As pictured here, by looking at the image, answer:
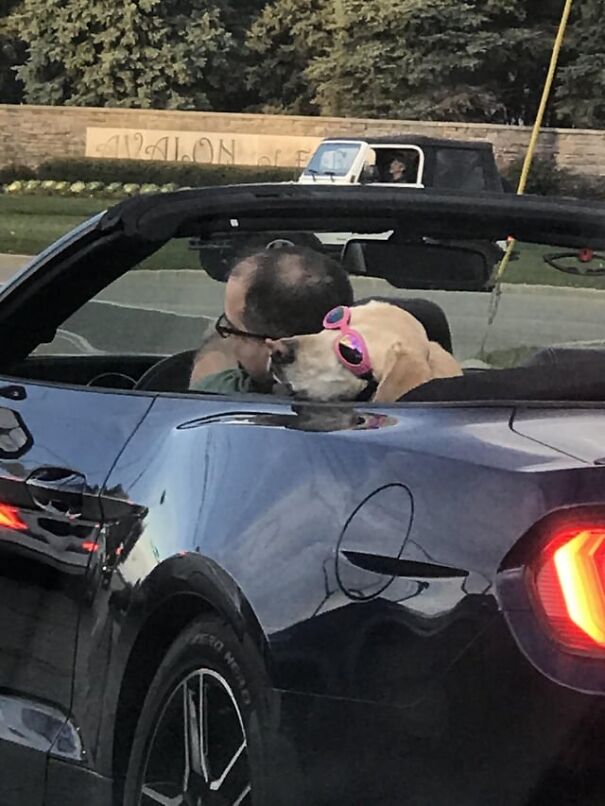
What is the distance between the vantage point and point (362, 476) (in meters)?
2.42

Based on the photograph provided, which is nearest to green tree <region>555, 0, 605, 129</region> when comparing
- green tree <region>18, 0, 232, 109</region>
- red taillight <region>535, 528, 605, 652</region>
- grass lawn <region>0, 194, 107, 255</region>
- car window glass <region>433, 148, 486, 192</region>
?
green tree <region>18, 0, 232, 109</region>

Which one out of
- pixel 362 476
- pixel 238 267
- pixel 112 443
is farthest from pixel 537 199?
pixel 362 476

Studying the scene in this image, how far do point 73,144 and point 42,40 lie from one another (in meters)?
9.12

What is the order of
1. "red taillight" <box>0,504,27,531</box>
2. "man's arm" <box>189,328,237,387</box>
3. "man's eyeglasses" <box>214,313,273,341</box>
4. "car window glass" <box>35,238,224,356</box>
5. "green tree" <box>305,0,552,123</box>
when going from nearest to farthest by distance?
"red taillight" <box>0,504,27,531</box> < "man's eyeglasses" <box>214,313,273,341</box> < "man's arm" <box>189,328,237,387</box> < "car window glass" <box>35,238,224,356</box> < "green tree" <box>305,0,552,123</box>

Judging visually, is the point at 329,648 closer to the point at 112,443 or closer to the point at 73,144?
the point at 112,443

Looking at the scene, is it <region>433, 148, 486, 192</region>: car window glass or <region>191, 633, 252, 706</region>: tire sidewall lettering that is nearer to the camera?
<region>191, 633, 252, 706</region>: tire sidewall lettering

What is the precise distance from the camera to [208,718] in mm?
2744

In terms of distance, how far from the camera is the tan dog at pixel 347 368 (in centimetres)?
311

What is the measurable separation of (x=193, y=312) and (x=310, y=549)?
2392 millimetres

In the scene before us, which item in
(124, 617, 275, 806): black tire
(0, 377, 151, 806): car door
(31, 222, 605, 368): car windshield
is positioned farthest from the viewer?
(31, 222, 605, 368): car windshield

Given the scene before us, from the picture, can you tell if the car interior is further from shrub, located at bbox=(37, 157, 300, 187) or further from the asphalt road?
shrub, located at bbox=(37, 157, 300, 187)

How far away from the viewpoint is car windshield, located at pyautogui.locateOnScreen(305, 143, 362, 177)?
91.6 feet

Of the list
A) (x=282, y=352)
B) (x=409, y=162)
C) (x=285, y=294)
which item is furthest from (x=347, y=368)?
(x=409, y=162)

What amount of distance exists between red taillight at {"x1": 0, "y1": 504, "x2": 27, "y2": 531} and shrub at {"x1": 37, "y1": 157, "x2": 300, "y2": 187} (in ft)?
141
